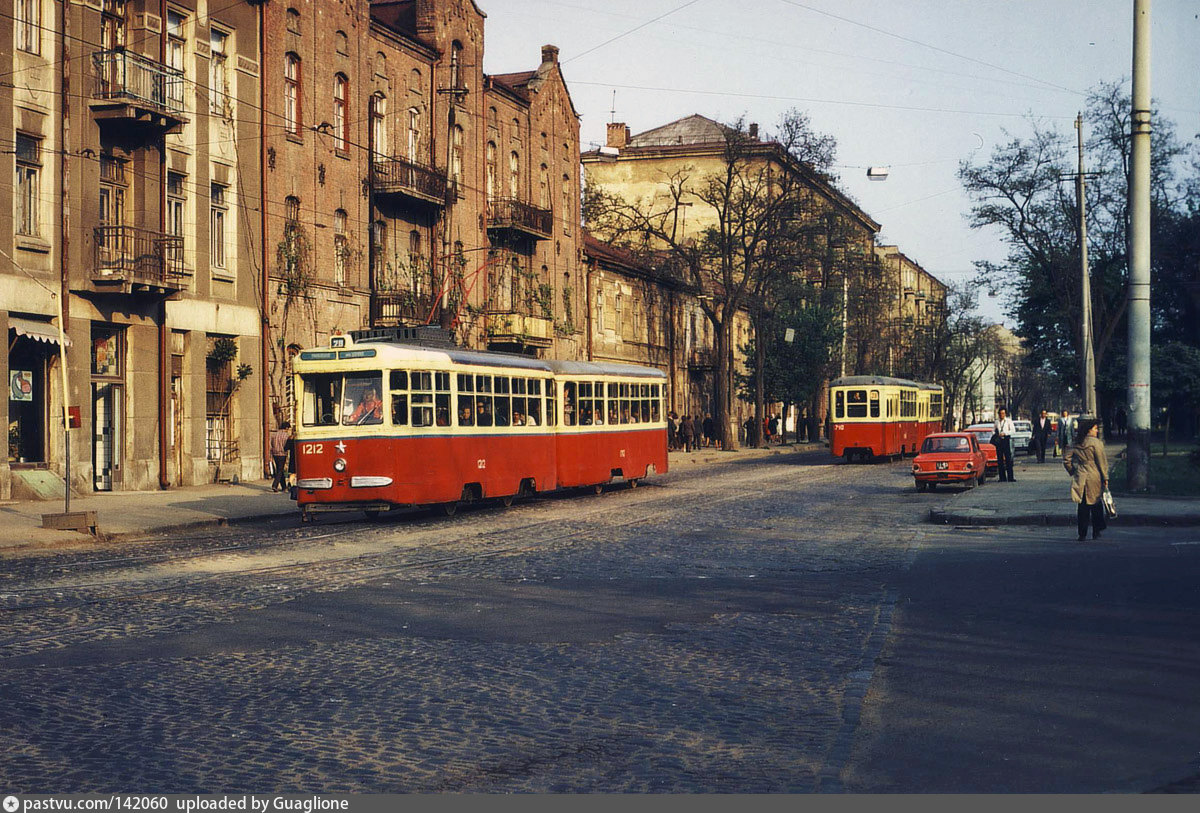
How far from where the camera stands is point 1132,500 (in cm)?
2364

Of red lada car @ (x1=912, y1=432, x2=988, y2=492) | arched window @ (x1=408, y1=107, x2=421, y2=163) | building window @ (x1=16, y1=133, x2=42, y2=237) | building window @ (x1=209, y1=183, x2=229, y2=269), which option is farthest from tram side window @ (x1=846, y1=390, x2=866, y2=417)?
building window @ (x1=16, y1=133, x2=42, y2=237)

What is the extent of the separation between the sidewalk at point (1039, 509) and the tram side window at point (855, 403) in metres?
19.7

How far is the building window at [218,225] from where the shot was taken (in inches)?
1326

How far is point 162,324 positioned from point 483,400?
10.5 meters

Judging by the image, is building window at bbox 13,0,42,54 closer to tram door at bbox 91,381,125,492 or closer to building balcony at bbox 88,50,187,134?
building balcony at bbox 88,50,187,134

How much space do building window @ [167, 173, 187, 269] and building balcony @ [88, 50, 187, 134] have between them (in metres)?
1.64

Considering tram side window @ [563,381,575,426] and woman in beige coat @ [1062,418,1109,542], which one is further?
tram side window @ [563,381,575,426]

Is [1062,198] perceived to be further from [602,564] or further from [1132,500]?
[602,564]

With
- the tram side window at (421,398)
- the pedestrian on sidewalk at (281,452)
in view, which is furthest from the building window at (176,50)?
the tram side window at (421,398)

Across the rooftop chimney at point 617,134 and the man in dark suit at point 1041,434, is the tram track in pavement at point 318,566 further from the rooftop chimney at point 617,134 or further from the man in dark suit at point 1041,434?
the rooftop chimney at point 617,134

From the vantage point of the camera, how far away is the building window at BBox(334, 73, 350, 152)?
39.0 metres

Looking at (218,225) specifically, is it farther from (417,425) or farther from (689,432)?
(689,432)

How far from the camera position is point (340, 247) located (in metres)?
38.9

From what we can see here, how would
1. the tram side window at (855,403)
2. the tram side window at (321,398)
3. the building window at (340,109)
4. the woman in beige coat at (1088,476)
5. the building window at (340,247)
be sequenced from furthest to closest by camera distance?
the tram side window at (855,403) < the building window at (340,109) < the building window at (340,247) < the tram side window at (321,398) < the woman in beige coat at (1088,476)
